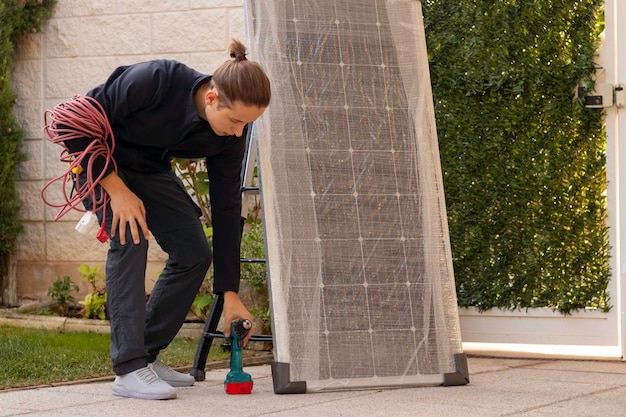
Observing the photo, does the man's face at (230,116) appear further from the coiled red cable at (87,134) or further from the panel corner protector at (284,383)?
the panel corner protector at (284,383)

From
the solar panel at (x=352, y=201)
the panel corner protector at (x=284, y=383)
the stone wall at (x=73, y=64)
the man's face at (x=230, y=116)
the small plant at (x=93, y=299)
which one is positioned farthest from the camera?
the stone wall at (x=73, y=64)

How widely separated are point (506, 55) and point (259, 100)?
6.10 ft

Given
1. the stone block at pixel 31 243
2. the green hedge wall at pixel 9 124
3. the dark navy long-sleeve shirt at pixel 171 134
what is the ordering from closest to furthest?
1. the dark navy long-sleeve shirt at pixel 171 134
2. the green hedge wall at pixel 9 124
3. the stone block at pixel 31 243

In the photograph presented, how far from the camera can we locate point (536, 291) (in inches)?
165

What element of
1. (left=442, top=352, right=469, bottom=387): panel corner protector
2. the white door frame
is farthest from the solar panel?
the white door frame

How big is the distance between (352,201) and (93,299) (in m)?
2.21

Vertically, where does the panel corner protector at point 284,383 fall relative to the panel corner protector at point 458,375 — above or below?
above

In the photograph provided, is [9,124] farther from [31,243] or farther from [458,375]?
[458,375]

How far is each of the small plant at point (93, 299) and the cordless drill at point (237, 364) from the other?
6.81 feet

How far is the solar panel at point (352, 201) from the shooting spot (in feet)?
10.3

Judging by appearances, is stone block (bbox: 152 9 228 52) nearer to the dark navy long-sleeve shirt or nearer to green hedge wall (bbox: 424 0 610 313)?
green hedge wall (bbox: 424 0 610 313)

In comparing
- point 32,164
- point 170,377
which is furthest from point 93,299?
point 170,377

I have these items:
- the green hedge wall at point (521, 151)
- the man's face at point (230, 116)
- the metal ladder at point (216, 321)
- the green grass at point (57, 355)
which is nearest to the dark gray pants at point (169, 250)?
the metal ladder at point (216, 321)

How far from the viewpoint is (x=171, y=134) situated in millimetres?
2930
